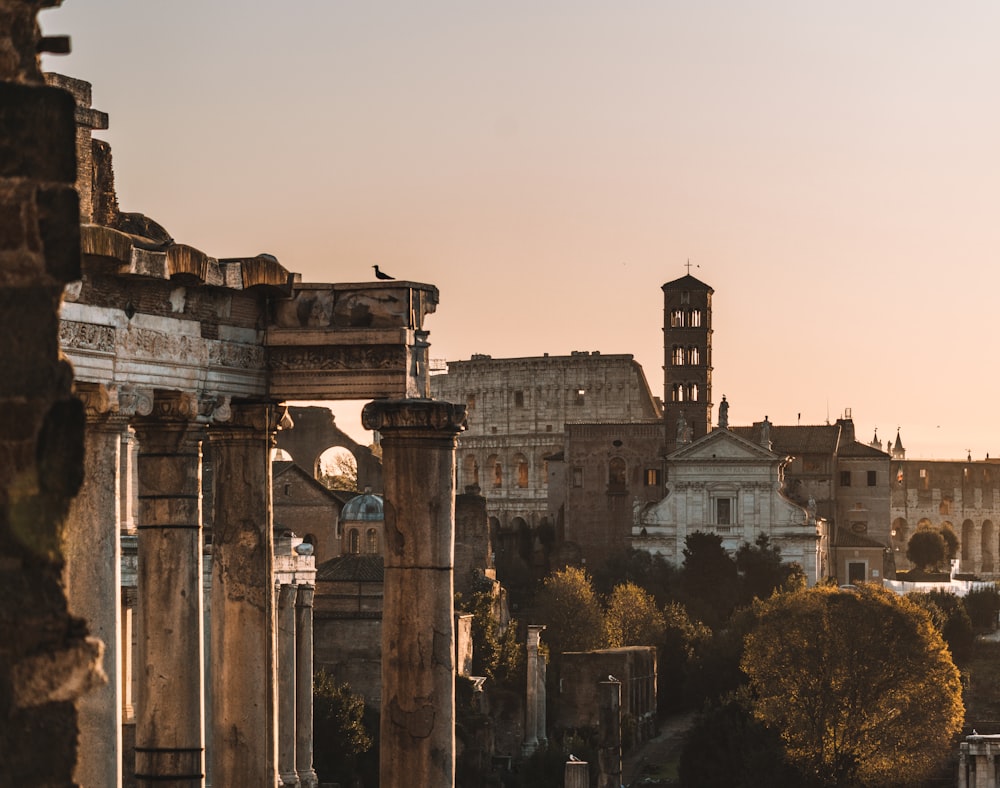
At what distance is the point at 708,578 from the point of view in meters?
68.6

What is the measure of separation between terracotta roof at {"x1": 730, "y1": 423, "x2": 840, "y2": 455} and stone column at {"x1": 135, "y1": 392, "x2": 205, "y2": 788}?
2760 inches

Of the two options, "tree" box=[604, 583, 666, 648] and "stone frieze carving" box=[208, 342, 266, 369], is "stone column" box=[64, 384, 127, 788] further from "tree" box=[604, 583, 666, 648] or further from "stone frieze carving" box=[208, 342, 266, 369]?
"tree" box=[604, 583, 666, 648]

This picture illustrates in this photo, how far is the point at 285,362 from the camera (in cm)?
1005

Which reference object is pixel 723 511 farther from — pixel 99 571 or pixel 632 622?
pixel 99 571

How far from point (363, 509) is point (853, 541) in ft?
88.5

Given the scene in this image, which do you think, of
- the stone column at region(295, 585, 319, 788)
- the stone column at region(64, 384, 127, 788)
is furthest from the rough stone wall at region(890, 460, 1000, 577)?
the stone column at region(64, 384, 127, 788)

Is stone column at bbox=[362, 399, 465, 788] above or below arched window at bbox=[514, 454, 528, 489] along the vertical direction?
below

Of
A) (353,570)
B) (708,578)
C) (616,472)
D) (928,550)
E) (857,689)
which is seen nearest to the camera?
(857,689)

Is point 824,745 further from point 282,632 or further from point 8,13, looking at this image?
point 8,13

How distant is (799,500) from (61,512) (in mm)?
74846

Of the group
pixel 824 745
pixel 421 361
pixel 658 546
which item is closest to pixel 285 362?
pixel 421 361

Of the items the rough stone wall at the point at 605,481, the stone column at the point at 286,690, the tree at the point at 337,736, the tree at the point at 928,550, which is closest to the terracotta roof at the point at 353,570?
the tree at the point at 337,736

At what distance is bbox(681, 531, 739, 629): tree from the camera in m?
66.0

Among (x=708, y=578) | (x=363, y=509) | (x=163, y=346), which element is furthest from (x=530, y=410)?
(x=163, y=346)
